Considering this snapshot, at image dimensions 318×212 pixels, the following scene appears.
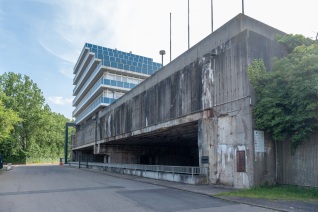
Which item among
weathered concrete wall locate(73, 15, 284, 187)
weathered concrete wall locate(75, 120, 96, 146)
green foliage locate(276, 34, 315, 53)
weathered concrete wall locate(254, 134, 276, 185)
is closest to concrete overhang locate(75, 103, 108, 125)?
weathered concrete wall locate(75, 120, 96, 146)

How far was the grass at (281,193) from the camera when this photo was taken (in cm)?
1116

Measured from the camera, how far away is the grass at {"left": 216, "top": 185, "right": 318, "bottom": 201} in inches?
439

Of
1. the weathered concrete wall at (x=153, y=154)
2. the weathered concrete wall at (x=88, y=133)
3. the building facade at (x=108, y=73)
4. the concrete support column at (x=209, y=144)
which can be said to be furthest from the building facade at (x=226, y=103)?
the building facade at (x=108, y=73)

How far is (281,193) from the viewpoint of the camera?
39.4 feet

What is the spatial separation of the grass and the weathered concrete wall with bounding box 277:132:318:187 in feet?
1.60

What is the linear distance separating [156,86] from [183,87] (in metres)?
4.84

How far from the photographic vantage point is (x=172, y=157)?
3844 centimetres

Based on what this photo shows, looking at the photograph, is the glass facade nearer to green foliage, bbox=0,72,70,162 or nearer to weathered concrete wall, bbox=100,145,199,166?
green foliage, bbox=0,72,70,162

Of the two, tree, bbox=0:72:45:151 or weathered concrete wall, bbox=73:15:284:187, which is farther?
tree, bbox=0:72:45:151

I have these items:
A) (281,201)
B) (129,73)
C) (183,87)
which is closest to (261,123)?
(281,201)

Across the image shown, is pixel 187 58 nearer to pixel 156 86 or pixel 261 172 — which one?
pixel 156 86

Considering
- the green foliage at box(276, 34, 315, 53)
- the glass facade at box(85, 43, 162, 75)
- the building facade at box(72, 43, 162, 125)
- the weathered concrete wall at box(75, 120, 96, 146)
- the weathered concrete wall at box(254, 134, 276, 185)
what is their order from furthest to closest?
the glass facade at box(85, 43, 162, 75)
the building facade at box(72, 43, 162, 125)
the weathered concrete wall at box(75, 120, 96, 146)
the green foliage at box(276, 34, 315, 53)
the weathered concrete wall at box(254, 134, 276, 185)

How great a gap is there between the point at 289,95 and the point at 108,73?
44.8m

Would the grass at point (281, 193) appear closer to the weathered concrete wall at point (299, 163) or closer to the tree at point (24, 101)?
the weathered concrete wall at point (299, 163)
